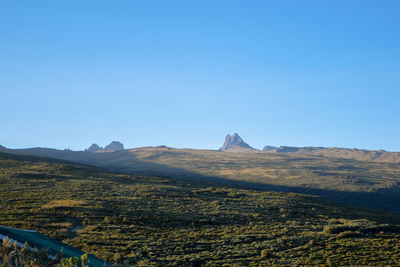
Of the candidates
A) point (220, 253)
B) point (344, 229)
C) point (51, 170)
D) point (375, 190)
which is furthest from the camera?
point (375, 190)

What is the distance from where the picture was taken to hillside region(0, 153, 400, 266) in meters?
26.5

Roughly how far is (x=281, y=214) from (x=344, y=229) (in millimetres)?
10656

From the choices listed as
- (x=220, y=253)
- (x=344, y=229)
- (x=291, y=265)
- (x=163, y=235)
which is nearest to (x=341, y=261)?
(x=291, y=265)

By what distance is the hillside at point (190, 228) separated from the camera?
26.5 m

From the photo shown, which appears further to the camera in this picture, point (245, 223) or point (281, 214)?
point (281, 214)

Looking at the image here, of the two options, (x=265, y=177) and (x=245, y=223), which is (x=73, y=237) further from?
(x=265, y=177)

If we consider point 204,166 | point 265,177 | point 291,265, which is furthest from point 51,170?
point 204,166

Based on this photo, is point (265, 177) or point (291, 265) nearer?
point (291, 265)

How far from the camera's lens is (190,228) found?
35469 millimetres

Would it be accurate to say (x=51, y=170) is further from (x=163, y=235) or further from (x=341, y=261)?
(x=341, y=261)

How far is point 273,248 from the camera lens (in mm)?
29047

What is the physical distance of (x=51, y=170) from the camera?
248 ft

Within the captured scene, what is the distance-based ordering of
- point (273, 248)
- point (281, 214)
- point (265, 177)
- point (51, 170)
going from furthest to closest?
point (265, 177) → point (51, 170) → point (281, 214) → point (273, 248)

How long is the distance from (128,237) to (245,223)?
14466 mm
